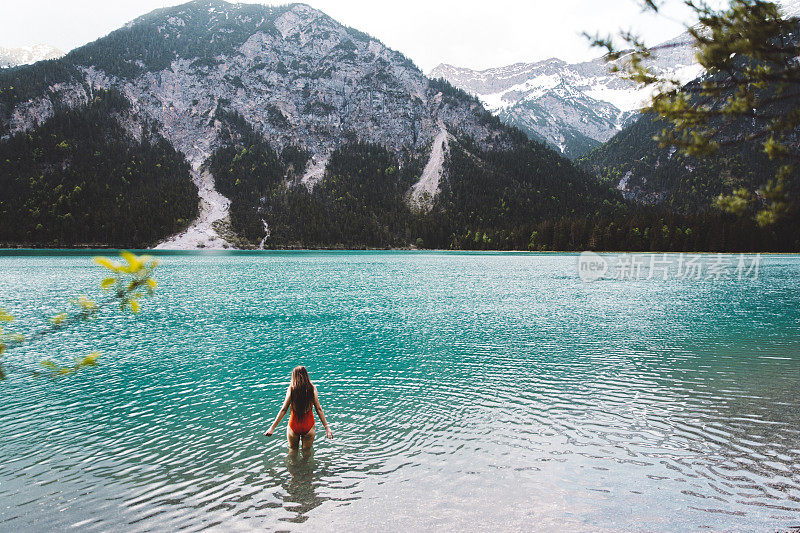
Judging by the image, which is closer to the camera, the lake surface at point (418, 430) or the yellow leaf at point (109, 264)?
the yellow leaf at point (109, 264)

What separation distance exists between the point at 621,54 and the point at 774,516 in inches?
411

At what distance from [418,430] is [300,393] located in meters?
4.49

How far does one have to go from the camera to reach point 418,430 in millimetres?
14906

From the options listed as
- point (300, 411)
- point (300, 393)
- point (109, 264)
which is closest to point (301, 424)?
point (300, 411)

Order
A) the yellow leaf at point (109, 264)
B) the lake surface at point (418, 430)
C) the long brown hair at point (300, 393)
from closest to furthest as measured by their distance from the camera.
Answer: the yellow leaf at point (109, 264)
the lake surface at point (418, 430)
the long brown hair at point (300, 393)

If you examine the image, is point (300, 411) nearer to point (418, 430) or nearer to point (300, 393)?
point (300, 393)

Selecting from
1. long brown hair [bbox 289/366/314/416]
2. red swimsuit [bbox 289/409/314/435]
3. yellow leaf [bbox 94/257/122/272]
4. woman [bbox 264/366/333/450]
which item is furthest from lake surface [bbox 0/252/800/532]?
long brown hair [bbox 289/366/314/416]

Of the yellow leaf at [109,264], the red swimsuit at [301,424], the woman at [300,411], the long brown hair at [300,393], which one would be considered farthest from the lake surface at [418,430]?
the long brown hair at [300,393]

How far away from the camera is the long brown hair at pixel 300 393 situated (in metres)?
13.1

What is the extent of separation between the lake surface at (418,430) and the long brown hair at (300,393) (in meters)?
1.46

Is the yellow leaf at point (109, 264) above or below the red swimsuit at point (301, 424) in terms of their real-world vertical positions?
above

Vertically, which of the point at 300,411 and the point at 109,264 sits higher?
the point at 109,264

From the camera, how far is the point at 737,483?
10.8 metres

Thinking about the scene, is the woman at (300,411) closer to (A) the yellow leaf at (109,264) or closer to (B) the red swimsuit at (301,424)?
(B) the red swimsuit at (301,424)
